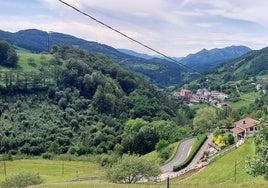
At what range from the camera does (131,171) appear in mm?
33125

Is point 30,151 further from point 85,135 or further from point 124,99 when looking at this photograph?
point 124,99

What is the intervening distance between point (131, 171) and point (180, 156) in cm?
3381

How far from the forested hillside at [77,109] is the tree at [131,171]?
4971cm

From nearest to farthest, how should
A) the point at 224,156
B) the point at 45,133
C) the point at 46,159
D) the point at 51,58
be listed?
the point at 224,156 → the point at 46,159 → the point at 45,133 → the point at 51,58

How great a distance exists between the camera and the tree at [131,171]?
107 ft

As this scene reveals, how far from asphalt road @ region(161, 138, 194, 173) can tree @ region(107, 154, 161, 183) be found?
2028cm

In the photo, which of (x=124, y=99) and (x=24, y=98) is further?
(x=124, y=99)

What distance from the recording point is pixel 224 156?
4844 centimetres

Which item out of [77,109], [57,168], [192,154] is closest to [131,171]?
[192,154]

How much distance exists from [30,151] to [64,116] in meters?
17.7

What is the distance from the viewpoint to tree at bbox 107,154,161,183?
32.7m

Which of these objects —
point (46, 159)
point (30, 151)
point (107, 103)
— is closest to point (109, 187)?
point (46, 159)

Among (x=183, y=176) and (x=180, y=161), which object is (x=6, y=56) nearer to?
(x=180, y=161)

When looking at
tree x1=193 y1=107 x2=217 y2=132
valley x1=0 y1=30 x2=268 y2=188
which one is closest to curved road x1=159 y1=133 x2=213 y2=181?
valley x1=0 y1=30 x2=268 y2=188
